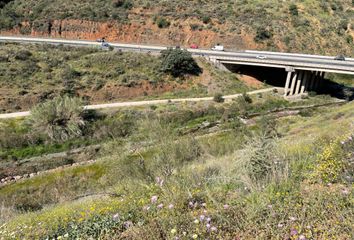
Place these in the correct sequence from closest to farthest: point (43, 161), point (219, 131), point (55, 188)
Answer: point (55, 188) < point (43, 161) < point (219, 131)

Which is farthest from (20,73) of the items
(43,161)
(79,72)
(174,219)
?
(174,219)

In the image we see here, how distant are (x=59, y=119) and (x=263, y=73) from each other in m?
36.0

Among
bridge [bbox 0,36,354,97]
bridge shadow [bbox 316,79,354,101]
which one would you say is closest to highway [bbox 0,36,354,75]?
bridge [bbox 0,36,354,97]

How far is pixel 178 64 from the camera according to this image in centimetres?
5409

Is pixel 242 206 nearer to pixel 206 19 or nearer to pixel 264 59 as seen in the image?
pixel 264 59

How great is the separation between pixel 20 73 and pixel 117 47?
62.3ft

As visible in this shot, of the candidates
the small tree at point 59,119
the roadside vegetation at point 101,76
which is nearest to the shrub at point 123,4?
the roadside vegetation at point 101,76

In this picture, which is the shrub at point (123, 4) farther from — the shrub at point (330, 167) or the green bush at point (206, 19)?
the shrub at point (330, 167)

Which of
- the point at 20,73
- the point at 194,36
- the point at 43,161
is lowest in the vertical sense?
the point at 43,161

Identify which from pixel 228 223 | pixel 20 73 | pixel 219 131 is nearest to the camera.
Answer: pixel 228 223

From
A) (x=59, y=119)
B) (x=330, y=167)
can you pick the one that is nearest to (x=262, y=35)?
(x=59, y=119)

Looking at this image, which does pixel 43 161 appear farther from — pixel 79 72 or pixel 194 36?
pixel 194 36

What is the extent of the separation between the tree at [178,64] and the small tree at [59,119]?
1829 cm

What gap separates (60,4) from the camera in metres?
77.8
